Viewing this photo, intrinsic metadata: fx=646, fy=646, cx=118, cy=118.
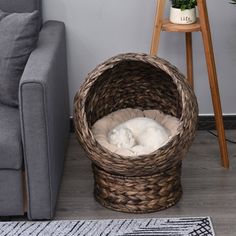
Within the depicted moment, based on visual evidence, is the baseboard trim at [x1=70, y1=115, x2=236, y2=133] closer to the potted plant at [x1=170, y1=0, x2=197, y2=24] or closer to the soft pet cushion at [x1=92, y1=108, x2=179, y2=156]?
the soft pet cushion at [x1=92, y1=108, x2=179, y2=156]

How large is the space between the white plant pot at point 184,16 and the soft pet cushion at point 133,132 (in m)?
0.42

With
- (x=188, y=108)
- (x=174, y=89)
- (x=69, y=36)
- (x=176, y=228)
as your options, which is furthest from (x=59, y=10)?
(x=176, y=228)

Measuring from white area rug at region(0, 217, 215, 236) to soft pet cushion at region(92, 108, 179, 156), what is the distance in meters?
0.28

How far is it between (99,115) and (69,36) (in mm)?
549

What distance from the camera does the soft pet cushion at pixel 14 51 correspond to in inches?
104

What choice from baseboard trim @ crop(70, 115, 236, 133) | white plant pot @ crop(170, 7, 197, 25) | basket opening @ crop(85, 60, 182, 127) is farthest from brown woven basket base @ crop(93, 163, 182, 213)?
baseboard trim @ crop(70, 115, 236, 133)

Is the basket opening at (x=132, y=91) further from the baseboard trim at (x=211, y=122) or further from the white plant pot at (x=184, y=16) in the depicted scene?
the baseboard trim at (x=211, y=122)

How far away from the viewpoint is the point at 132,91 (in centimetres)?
294

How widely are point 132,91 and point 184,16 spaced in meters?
0.41

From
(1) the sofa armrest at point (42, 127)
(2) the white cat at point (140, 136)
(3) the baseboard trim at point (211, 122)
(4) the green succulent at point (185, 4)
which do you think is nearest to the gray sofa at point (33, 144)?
(1) the sofa armrest at point (42, 127)

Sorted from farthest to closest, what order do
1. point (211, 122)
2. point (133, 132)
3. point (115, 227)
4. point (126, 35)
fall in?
1. point (211, 122)
2. point (126, 35)
3. point (133, 132)
4. point (115, 227)

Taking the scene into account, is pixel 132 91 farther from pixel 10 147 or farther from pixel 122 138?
pixel 10 147

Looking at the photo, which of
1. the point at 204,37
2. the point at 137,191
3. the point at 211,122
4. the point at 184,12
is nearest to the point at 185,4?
the point at 184,12

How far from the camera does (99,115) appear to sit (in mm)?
2865
